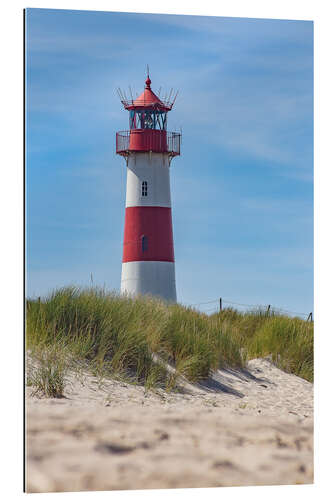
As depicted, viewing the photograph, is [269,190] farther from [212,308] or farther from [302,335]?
[212,308]

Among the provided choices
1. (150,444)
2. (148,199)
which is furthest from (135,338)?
(148,199)

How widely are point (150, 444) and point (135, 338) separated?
2.24m

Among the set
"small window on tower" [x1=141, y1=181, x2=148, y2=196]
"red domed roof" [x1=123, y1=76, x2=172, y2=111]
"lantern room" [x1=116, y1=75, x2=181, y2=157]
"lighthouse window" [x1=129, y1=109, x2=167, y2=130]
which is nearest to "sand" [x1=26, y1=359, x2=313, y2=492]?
"red domed roof" [x1=123, y1=76, x2=172, y2=111]

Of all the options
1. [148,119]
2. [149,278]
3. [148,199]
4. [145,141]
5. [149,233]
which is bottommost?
[149,278]

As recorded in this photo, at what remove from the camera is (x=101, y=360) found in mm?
6805

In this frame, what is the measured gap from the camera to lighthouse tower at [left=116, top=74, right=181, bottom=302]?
1380 cm

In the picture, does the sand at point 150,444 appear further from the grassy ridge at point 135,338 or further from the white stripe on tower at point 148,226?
the white stripe on tower at point 148,226

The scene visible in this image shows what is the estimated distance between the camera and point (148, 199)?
51.4 ft

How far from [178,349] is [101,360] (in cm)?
128

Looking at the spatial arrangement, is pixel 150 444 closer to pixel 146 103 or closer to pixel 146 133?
pixel 146 103

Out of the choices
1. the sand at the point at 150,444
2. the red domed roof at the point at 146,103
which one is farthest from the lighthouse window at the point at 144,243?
the sand at the point at 150,444

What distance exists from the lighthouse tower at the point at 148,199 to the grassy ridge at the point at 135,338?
4302 mm

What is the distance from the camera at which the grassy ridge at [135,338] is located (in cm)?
690

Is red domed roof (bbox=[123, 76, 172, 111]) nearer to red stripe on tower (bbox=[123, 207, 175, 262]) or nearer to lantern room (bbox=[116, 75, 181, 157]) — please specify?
lantern room (bbox=[116, 75, 181, 157])
